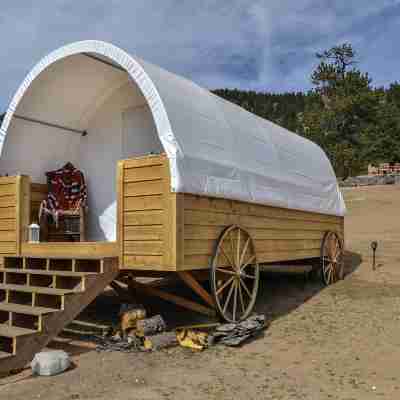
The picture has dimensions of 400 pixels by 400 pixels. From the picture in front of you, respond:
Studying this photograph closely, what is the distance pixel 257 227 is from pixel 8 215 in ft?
11.7

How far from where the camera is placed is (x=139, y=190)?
19.1 ft

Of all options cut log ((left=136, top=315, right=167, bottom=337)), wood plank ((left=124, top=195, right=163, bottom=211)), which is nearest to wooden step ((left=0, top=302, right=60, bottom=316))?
cut log ((left=136, top=315, right=167, bottom=337))

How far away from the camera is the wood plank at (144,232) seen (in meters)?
5.62

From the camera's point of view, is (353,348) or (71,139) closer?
(353,348)

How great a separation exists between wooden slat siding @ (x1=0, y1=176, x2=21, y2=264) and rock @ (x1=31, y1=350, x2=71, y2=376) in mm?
2383

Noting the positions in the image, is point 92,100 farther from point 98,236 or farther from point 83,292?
point 83,292

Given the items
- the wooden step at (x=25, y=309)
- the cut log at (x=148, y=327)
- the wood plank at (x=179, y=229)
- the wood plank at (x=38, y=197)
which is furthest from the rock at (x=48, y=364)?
the wood plank at (x=38, y=197)

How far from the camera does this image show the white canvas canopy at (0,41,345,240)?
592cm

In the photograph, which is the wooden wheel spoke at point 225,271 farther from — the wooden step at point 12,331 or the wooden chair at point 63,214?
the wooden chair at point 63,214

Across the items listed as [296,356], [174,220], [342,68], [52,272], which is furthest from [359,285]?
[342,68]

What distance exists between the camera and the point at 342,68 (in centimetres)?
3734

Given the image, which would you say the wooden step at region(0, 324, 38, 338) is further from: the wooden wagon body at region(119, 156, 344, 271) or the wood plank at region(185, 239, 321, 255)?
the wood plank at region(185, 239, 321, 255)

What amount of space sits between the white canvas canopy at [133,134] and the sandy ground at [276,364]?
184 cm

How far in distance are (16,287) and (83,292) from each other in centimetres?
89
